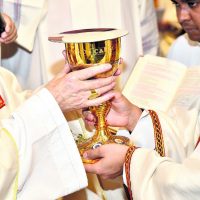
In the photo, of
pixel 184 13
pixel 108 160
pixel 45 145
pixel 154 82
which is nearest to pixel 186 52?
pixel 184 13

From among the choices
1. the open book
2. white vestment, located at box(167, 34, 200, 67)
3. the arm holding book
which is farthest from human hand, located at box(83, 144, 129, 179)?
white vestment, located at box(167, 34, 200, 67)

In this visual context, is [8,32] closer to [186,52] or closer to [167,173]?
[167,173]

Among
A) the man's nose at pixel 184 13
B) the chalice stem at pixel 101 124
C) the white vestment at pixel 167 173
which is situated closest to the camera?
the white vestment at pixel 167 173

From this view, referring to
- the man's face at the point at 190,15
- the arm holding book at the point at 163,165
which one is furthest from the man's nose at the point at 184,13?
Answer: the arm holding book at the point at 163,165

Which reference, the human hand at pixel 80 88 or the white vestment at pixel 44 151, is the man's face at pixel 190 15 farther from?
the white vestment at pixel 44 151

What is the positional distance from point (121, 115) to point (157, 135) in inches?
5.7

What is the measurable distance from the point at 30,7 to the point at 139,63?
504mm

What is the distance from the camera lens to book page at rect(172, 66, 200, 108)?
1.72m

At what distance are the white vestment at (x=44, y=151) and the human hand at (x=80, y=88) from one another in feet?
0.12

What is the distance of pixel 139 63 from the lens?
1.90 meters

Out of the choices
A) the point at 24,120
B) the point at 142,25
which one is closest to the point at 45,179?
the point at 24,120

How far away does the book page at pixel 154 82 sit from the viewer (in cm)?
178

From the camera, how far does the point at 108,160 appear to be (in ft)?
4.34

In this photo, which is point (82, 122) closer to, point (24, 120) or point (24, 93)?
point (24, 93)
